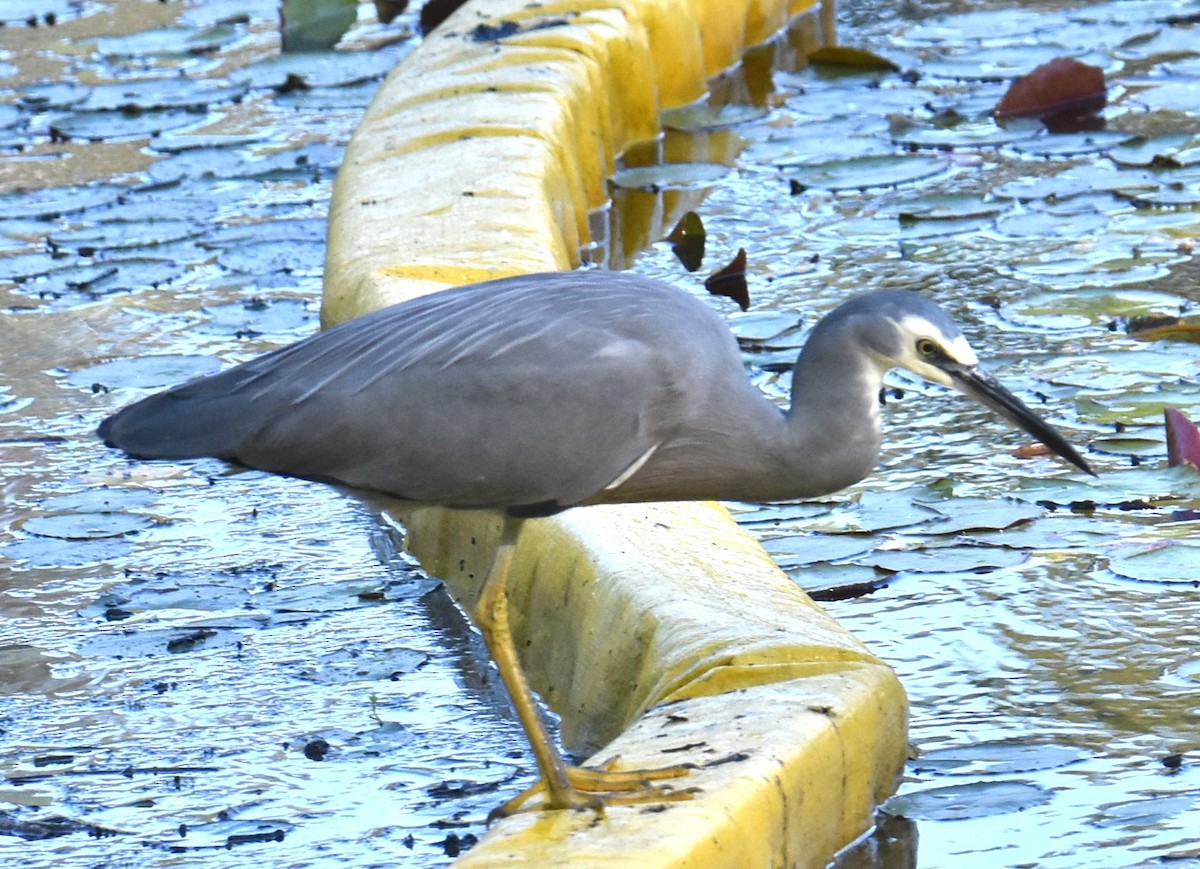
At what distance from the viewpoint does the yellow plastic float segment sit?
8.14 feet

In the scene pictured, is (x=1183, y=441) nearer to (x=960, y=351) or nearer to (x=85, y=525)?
(x=960, y=351)

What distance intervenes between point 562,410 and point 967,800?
78 centimetres

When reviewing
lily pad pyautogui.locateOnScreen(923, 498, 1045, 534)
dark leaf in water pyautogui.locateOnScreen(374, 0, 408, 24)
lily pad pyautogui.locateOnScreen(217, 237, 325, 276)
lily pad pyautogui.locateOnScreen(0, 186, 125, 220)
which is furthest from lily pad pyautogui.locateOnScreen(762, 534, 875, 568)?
dark leaf in water pyautogui.locateOnScreen(374, 0, 408, 24)

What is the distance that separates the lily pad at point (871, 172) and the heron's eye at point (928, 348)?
271 centimetres

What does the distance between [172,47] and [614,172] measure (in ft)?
6.97

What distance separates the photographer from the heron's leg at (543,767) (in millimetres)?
2518

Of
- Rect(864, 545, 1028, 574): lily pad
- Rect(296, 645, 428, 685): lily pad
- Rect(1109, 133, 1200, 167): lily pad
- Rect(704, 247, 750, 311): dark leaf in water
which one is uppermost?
Rect(1109, 133, 1200, 167): lily pad

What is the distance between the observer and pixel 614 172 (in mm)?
5867

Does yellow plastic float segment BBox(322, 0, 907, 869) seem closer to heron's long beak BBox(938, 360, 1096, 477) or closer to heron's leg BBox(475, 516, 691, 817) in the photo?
heron's leg BBox(475, 516, 691, 817)

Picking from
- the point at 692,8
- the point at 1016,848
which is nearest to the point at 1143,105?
the point at 692,8

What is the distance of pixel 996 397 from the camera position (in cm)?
276

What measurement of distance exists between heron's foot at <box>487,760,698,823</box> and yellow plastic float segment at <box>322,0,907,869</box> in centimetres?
3

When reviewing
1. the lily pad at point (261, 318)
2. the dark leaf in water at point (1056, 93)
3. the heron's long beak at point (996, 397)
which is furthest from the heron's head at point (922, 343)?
the dark leaf in water at point (1056, 93)

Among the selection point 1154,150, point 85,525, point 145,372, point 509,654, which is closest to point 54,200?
point 145,372
